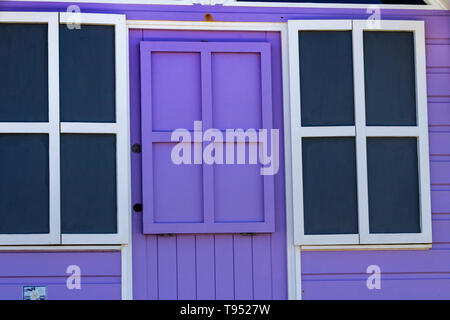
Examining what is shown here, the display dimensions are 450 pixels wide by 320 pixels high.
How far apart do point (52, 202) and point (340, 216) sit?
5.97 ft

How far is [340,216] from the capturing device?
482cm

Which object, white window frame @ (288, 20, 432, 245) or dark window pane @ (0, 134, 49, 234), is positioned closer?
dark window pane @ (0, 134, 49, 234)

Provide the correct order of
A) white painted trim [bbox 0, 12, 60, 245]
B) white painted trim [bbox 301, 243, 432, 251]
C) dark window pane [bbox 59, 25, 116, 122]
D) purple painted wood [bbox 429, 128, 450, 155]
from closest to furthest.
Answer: white painted trim [bbox 0, 12, 60, 245] → dark window pane [bbox 59, 25, 116, 122] → white painted trim [bbox 301, 243, 432, 251] → purple painted wood [bbox 429, 128, 450, 155]

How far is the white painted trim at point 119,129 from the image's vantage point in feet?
15.3

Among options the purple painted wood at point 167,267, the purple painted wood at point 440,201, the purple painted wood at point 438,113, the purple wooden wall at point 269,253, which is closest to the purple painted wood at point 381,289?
the purple wooden wall at point 269,253

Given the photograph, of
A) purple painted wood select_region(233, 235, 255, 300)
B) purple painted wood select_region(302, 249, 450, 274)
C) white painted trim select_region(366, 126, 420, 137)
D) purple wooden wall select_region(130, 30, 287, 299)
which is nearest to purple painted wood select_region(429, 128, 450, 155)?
white painted trim select_region(366, 126, 420, 137)

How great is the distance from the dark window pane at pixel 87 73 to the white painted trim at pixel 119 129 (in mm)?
42

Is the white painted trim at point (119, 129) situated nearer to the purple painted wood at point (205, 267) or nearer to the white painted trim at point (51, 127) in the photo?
the white painted trim at point (51, 127)

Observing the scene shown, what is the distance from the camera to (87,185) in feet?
15.4

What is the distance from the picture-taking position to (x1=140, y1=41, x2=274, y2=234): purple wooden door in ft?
15.5

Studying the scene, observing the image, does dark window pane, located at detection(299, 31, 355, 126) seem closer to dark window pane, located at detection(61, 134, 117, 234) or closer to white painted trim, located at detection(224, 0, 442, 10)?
white painted trim, located at detection(224, 0, 442, 10)

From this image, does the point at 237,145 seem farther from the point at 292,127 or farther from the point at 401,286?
the point at 401,286

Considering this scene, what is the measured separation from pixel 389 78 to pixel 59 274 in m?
2.47

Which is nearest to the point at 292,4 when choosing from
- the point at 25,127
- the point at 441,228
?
the point at 441,228
